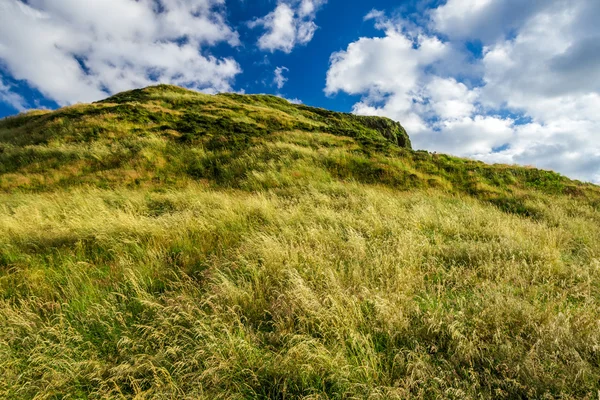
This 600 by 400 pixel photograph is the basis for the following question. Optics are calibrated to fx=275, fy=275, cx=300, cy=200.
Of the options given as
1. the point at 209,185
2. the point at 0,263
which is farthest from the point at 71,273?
the point at 209,185

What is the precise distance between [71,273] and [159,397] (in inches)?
130

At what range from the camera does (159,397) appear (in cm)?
234

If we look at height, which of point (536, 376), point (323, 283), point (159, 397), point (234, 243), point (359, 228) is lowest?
point (159, 397)

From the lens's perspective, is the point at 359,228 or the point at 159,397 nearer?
the point at 159,397

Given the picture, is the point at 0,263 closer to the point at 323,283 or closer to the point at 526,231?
the point at 323,283

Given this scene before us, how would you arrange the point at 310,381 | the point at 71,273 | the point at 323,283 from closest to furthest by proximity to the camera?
the point at 310,381 < the point at 323,283 < the point at 71,273

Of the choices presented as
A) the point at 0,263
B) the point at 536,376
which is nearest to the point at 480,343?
the point at 536,376

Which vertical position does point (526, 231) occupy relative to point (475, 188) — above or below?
below

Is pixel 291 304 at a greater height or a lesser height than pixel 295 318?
greater

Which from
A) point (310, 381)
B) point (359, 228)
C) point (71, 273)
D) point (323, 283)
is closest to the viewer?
point (310, 381)

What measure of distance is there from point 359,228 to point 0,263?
700cm

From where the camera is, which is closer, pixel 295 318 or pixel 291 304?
pixel 295 318

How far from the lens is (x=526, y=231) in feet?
21.3

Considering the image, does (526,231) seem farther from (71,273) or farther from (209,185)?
(209,185)
